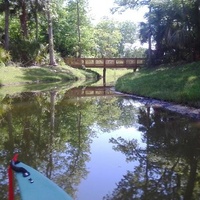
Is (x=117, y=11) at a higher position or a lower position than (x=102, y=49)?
higher

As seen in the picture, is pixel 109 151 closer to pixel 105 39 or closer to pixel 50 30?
pixel 50 30

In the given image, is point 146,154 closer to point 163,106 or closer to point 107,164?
point 107,164

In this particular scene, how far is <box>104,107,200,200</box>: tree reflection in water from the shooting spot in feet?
15.3

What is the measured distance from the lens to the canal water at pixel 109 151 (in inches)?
192

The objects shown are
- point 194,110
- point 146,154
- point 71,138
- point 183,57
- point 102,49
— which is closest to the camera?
point 146,154

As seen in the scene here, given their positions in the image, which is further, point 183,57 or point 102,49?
point 102,49

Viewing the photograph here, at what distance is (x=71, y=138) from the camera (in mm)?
7969

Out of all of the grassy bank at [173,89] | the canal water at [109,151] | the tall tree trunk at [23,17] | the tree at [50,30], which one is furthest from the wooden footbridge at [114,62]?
the canal water at [109,151]

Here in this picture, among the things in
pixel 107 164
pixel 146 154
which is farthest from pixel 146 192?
pixel 146 154

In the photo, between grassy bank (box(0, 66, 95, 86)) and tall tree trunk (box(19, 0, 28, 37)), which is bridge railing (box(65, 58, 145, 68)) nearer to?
grassy bank (box(0, 66, 95, 86))

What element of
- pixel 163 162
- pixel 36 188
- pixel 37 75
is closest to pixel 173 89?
pixel 163 162

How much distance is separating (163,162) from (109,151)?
1360 mm

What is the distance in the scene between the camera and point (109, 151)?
23.0 feet

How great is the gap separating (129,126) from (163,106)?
3359 mm
